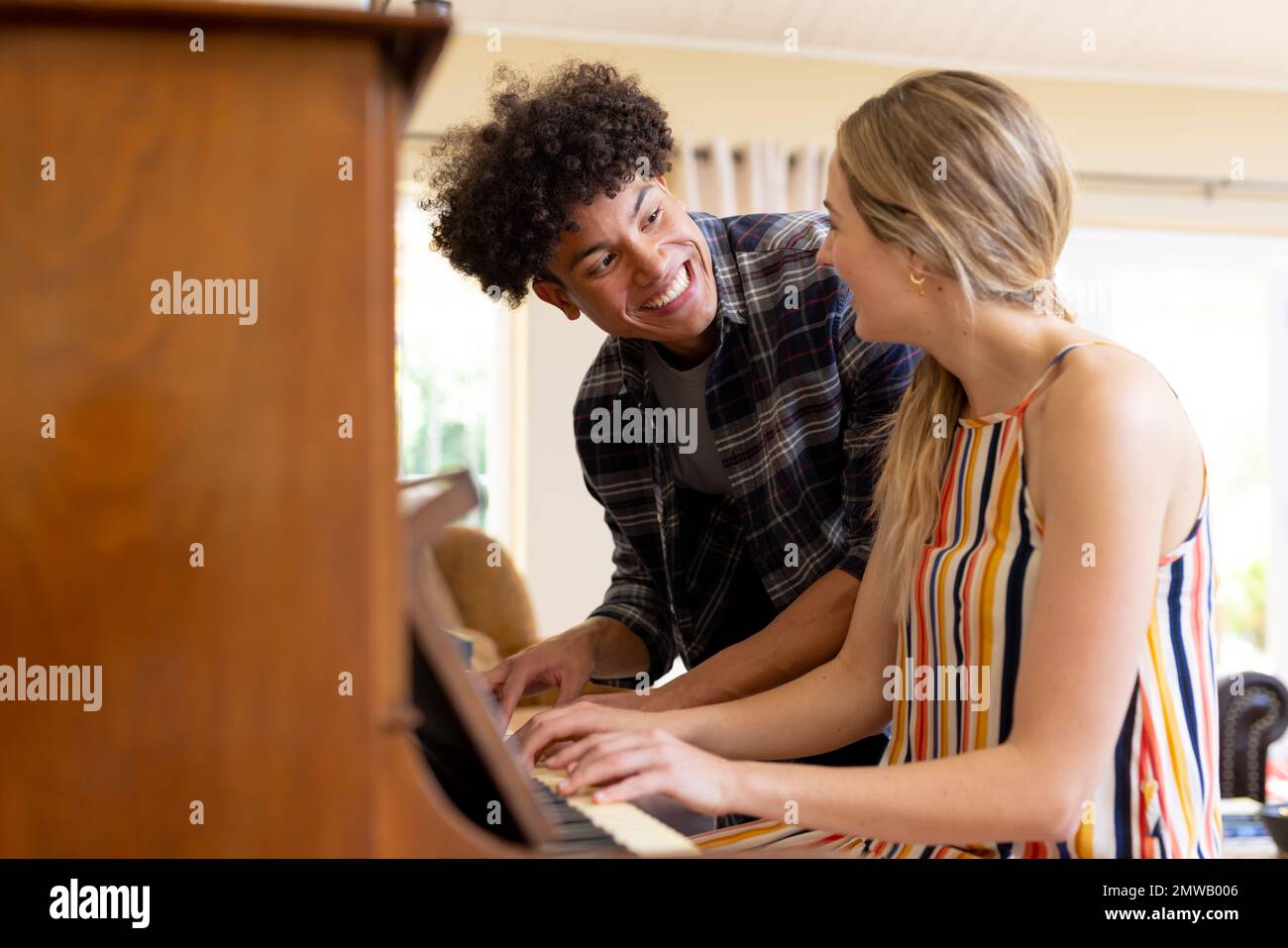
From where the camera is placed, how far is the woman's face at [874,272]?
4.34 feet

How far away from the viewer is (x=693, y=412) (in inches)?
76.4

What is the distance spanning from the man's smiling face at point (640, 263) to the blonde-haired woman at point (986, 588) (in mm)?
396

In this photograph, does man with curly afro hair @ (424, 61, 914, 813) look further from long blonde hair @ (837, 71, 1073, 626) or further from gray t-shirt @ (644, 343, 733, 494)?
long blonde hair @ (837, 71, 1073, 626)

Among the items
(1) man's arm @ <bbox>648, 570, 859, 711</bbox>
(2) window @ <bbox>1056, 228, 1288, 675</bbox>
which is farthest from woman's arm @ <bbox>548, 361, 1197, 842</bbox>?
(2) window @ <bbox>1056, 228, 1288, 675</bbox>

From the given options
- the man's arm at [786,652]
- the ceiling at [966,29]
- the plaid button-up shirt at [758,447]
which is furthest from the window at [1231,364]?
the man's arm at [786,652]

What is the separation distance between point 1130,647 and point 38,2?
928 millimetres

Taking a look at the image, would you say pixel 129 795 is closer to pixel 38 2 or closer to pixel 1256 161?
pixel 38 2

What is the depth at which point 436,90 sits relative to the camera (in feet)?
15.0

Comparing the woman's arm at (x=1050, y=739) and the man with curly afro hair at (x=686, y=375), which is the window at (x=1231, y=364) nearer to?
the man with curly afro hair at (x=686, y=375)

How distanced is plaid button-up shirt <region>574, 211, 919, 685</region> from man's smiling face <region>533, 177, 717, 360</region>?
0.18 feet

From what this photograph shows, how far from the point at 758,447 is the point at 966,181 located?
0.66m

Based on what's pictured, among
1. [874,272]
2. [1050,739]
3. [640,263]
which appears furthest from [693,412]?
[1050,739]

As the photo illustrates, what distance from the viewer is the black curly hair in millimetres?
1753

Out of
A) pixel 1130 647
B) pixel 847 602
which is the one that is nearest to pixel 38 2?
pixel 1130 647
